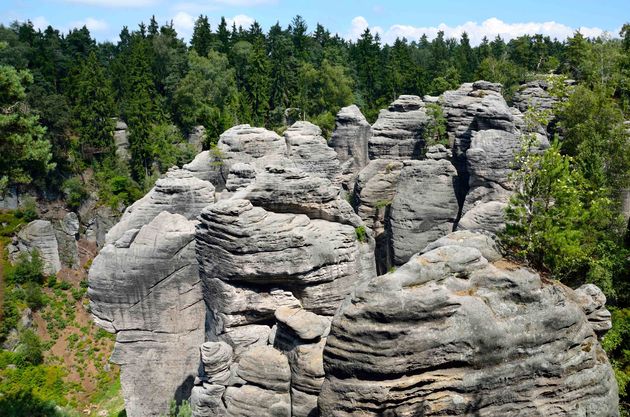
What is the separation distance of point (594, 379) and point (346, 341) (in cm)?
616

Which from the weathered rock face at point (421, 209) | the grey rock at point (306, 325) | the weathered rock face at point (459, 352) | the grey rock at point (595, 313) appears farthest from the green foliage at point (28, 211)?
the grey rock at point (595, 313)

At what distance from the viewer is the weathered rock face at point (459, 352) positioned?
40.6ft

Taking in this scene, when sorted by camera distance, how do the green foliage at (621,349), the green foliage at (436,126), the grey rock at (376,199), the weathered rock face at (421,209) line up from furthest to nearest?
1. the green foliage at (436,126)
2. the grey rock at (376,199)
3. the weathered rock face at (421,209)
4. the green foliage at (621,349)

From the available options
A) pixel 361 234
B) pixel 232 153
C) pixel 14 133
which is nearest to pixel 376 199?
pixel 232 153

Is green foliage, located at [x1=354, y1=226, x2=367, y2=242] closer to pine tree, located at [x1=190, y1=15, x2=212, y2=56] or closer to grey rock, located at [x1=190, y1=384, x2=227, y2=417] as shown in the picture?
grey rock, located at [x1=190, y1=384, x2=227, y2=417]

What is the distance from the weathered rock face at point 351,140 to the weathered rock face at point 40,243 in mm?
30558

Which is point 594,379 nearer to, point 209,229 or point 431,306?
point 431,306

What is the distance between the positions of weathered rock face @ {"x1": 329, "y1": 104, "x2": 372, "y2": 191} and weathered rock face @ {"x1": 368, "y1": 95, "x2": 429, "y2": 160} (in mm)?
7520

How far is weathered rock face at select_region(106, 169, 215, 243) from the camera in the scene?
85.2 ft

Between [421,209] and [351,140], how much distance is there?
1813 centimetres

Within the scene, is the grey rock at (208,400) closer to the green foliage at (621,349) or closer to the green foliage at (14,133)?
the green foliage at (14,133)

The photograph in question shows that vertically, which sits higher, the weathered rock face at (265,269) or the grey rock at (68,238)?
the weathered rock face at (265,269)

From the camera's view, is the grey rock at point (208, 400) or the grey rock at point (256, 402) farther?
the grey rock at point (208, 400)

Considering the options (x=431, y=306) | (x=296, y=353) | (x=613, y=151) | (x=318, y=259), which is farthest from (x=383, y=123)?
(x=431, y=306)
